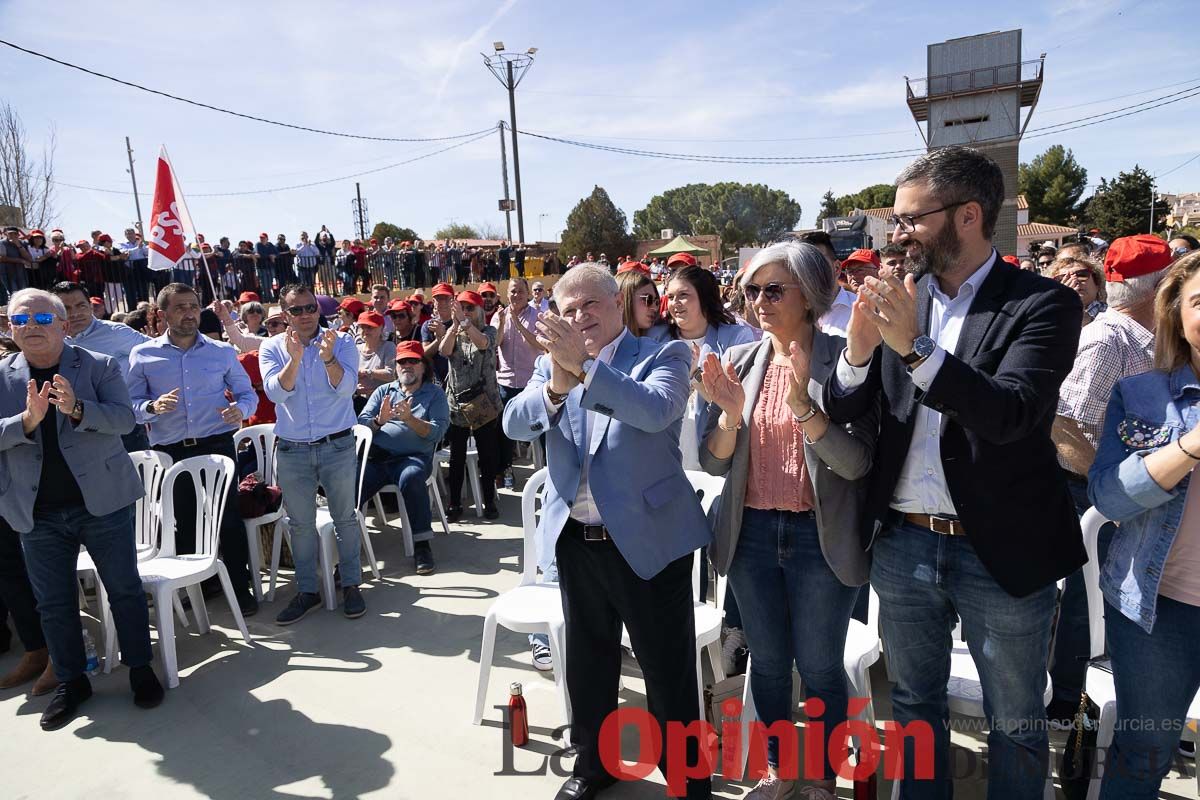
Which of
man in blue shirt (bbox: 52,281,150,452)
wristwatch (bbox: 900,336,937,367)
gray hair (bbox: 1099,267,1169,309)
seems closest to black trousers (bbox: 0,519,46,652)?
man in blue shirt (bbox: 52,281,150,452)

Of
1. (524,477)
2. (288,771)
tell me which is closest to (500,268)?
(524,477)

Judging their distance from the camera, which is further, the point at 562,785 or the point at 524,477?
the point at 524,477

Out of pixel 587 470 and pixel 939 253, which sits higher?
pixel 939 253

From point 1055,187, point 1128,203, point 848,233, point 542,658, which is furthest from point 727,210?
point 542,658

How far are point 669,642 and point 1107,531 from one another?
1633 millimetres

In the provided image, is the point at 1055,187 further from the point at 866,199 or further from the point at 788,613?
the point at 788,613

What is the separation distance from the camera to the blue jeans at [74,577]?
333cm

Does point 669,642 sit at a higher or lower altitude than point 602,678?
higher

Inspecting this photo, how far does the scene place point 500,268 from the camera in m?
24.6

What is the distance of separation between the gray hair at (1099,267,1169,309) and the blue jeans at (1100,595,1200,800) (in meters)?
1.48

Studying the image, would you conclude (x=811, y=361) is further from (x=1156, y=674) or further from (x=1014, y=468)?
(x=1156, y=674)

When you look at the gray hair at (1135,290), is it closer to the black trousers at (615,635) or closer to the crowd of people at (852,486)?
the crowd of people at (852,486)

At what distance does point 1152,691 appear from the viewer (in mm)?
1811

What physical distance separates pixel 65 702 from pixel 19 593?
0.81 meters
